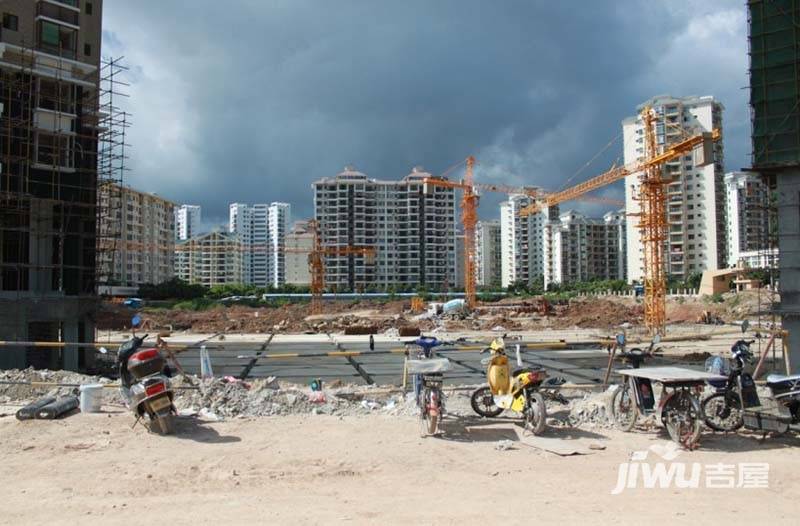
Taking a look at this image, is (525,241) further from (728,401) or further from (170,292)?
(728,401)

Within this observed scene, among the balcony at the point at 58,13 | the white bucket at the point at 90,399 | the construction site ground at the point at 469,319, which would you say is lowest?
the construction site ground at the point at 469,319

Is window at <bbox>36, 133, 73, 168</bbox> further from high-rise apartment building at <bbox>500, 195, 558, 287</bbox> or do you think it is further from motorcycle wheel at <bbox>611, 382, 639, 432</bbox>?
high-rise apartment building at <bbox>500, 195, 558, 287</bbox>

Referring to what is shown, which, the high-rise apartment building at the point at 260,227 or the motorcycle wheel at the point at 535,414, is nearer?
the motorcycle wheel at the point at 535,414

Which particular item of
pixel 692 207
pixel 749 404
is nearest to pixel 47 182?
pixel 749 404

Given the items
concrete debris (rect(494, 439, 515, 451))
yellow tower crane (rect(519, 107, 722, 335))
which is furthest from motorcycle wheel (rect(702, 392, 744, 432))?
yellow tower crane (rect(519, 107, 722, 335))

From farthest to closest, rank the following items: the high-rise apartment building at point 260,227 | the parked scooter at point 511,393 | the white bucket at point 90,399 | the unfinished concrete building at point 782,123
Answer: the high-rise apartment building at point 260,227
the unfinished concrete building at point 782,123
the white bucket at point 90,399
the parked scooter at point 511,393

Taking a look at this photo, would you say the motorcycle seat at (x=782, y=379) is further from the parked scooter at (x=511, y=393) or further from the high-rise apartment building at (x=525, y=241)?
the high-rise apartment building at (x=525, y=241)

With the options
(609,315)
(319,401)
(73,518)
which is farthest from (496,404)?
(609,315)

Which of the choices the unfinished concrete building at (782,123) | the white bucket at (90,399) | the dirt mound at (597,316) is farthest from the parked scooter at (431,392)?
the dirt mound at (597,316)

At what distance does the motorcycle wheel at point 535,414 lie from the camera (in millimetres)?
7613

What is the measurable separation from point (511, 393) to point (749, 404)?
293cm

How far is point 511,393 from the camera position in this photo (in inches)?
313

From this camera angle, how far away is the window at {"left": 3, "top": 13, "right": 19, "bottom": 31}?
19766 millimetres

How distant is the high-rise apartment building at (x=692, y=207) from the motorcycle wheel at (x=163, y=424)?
93.7 m
